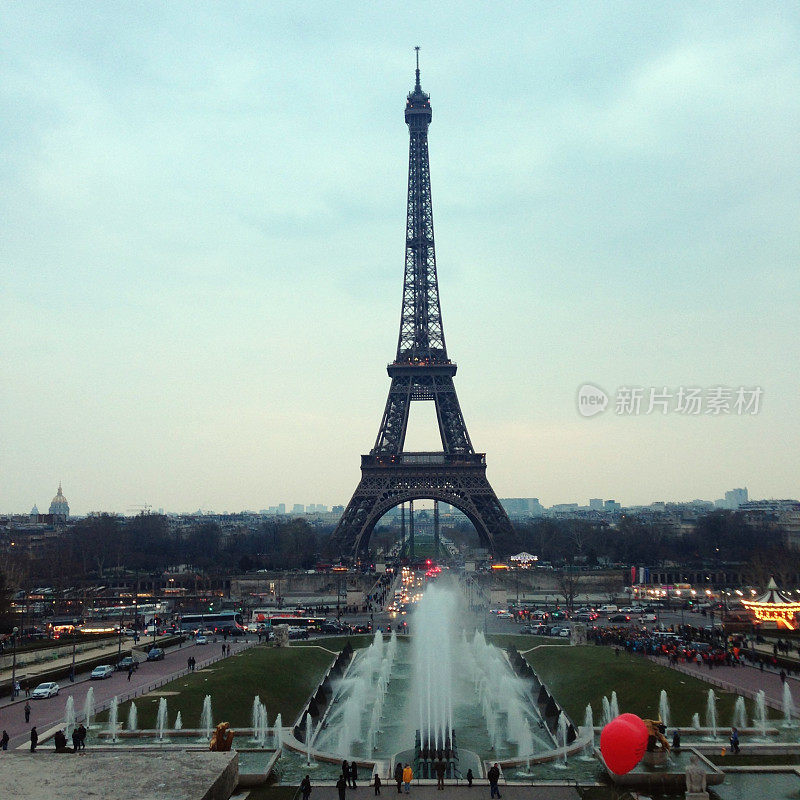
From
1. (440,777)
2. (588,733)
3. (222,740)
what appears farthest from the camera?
(588,733)

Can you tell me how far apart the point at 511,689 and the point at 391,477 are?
6181 cm

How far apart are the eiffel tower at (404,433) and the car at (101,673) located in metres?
51.6

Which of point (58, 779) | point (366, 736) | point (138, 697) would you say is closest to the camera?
point (58, 779)

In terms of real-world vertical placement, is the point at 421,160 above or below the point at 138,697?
above

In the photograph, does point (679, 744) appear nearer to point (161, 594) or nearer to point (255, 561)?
point (161, 594)

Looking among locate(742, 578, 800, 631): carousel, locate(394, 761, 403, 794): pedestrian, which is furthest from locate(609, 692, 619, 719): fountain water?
locate(742, 578, 800, 631): carousel

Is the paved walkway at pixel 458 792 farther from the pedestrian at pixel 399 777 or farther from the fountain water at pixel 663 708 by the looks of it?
the fountain water at pixel 663 708

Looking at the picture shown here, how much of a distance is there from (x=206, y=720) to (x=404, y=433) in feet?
239

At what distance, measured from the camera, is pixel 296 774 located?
25.8 m

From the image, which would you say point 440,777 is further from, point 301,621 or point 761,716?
point 301,621

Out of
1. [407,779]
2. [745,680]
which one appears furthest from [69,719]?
[745,680]

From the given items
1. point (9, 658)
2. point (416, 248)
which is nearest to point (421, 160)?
point (416, 248)

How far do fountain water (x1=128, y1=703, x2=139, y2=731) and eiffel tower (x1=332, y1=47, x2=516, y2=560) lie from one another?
62.4 metres

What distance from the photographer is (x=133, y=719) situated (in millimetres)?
Result: 31531
